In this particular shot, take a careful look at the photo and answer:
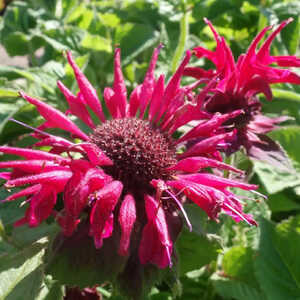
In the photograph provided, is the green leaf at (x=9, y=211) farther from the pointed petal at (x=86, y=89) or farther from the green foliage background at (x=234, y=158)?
the pointed petal at (x=86, y=89)

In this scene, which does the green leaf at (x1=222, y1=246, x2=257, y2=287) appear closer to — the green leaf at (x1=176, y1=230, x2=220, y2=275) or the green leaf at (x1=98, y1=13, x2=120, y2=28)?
the green leaf at (x1=176, y1=230, x2=220, y2=275)

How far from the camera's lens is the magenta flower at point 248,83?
93cm

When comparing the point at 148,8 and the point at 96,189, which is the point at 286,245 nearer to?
the point at 96,189

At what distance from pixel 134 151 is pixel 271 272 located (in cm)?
48

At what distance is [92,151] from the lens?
0.74 metres

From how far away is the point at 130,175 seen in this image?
32.0 inches

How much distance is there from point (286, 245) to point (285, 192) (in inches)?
15.7

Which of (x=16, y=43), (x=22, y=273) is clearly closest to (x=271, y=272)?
(x=22, y=273)

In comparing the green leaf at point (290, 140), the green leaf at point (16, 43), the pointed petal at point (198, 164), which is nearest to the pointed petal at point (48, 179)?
the pointed petal at point (198, 164)

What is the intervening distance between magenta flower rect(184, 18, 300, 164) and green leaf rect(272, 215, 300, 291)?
0.22 metres

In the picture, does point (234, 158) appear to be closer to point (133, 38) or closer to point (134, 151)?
point (134, 151)

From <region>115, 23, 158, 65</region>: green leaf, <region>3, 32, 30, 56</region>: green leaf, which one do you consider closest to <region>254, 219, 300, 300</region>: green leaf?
<region>115, 23, 158, 65</region>: green leaf

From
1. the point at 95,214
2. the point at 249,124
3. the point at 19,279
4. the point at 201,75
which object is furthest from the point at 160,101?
the point at 19,279

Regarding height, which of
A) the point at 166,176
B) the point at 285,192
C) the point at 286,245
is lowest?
the point at 285,192
